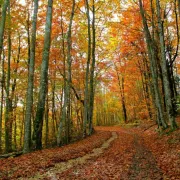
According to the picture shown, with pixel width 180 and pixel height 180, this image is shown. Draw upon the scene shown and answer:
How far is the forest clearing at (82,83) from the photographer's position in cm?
787

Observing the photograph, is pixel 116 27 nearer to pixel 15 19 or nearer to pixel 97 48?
pixel 97 48

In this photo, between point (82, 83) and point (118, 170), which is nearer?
point (118, 170)

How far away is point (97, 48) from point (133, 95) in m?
15.4

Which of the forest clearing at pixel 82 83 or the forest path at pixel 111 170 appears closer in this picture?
the forest path at pixel 111 170

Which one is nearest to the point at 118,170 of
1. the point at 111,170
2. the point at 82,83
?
the point at 111,170

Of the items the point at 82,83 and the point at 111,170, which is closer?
the point at 111,170

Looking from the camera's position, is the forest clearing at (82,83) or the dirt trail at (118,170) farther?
the forest clearing at (82,83)

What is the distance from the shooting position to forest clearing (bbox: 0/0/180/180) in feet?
25.8

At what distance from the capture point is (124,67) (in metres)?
33.2

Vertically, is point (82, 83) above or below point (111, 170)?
above

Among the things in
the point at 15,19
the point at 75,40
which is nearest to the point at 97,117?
the point at 75,40

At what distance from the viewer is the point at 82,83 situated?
27312 millimetres

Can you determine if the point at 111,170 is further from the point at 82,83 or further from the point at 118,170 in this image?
the point at 82,83

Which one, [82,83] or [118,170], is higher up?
[82,83]
